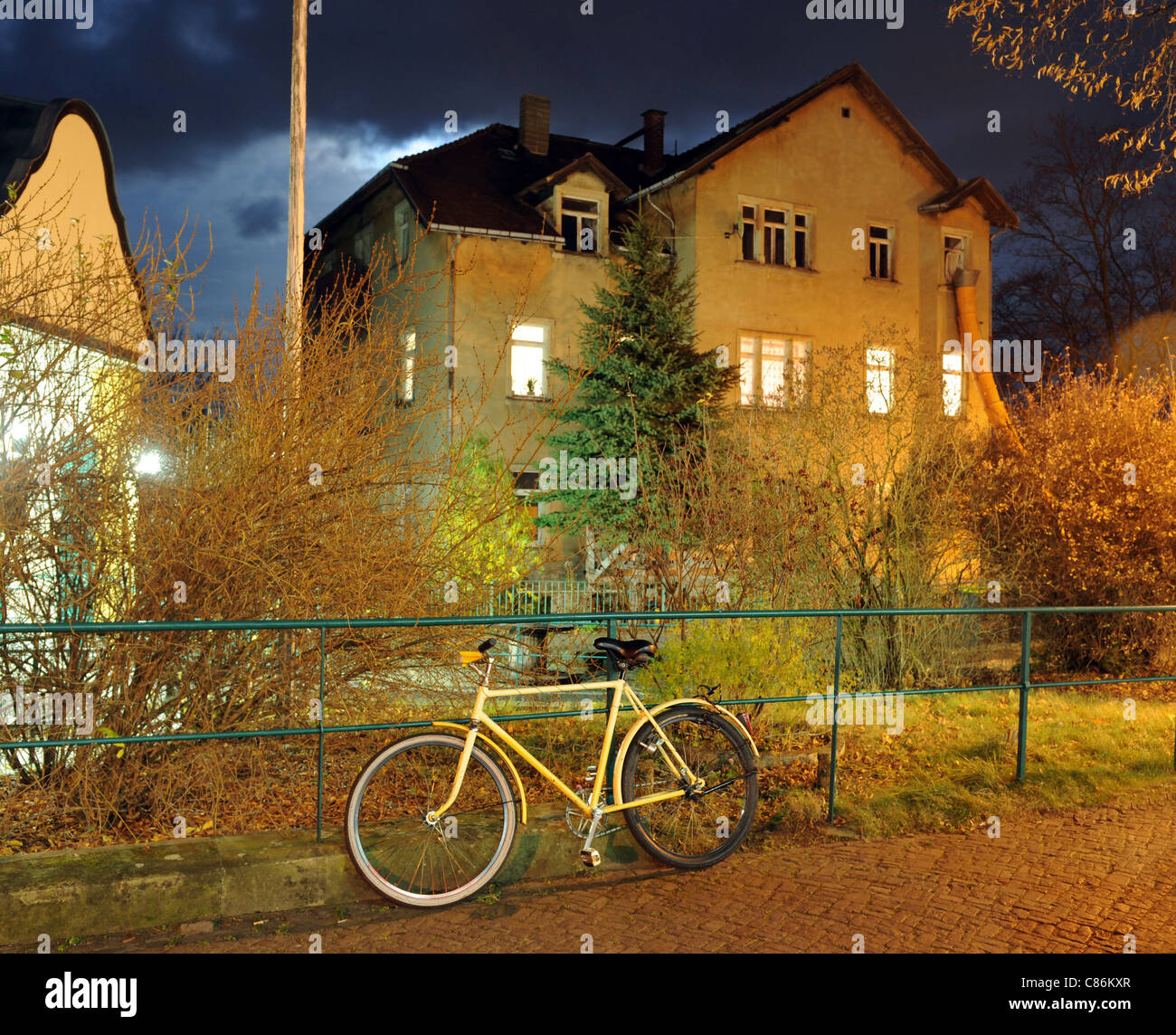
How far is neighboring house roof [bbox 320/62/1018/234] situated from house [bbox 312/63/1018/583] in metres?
0.05

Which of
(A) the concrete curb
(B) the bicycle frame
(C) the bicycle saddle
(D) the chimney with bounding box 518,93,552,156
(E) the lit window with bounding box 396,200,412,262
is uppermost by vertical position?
(D) the chimney with bounding box 518,93,552,156

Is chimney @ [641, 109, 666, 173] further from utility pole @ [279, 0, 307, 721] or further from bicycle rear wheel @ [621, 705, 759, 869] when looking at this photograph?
bicycle rear wheel @ [621, 705, 759, 869]

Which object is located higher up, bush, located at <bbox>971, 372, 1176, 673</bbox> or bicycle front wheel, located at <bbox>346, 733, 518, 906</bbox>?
bush, located at <bbox>971, 372, 1176, 673</bbox>

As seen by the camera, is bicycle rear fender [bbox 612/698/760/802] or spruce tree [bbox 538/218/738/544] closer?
bicycle rear fender [bbox 612/698/760/802]

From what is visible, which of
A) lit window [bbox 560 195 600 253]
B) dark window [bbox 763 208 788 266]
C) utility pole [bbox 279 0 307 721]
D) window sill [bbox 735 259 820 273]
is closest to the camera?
utility pole [bbox 279 0 307 721]

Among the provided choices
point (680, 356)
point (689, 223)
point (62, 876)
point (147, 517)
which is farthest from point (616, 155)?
point (62, 876)

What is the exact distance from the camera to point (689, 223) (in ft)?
86.2

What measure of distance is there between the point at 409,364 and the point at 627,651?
2971 millimetres

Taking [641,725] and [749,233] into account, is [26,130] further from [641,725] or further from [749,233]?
[749,233]

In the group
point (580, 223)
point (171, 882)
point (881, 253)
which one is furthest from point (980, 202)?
point (171, 882)

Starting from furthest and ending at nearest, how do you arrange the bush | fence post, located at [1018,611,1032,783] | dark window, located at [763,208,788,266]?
dark window, located at [763,208,788,266]
the bush
fence post, located at [1018,611,1032,783]

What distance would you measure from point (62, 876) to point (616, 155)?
2755 centimetres

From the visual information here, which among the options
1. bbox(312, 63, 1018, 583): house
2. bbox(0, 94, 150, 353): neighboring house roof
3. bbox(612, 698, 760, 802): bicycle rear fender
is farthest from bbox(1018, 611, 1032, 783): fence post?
bbox(312, 63, 1018, 583): house

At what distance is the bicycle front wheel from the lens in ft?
17.3
